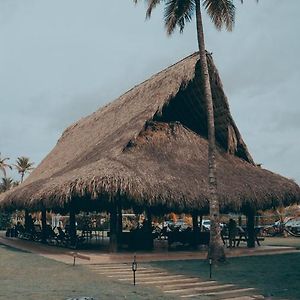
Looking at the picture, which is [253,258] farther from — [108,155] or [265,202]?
[108,155]

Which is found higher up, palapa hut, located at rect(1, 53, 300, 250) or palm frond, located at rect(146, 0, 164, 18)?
palm frond, located at rect(146, 0, 164, 18)

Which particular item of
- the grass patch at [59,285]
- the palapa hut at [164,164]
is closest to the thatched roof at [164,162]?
the palapa hut at [164,164]

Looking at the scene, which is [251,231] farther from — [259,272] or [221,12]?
[221,12]

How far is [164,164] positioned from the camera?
691 inches

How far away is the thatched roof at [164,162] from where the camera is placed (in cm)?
1544

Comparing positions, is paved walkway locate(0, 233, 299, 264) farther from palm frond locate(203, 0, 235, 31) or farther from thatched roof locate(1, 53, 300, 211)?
palm frond locate(203, 0, 235, 31)

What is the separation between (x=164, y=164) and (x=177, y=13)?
5.73 m

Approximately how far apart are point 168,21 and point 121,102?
8821mm

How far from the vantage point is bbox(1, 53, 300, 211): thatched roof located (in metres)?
15.4

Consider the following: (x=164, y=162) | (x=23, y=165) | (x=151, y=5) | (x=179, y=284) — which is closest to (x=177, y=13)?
(x=151, y=5)

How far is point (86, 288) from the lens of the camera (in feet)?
32.7

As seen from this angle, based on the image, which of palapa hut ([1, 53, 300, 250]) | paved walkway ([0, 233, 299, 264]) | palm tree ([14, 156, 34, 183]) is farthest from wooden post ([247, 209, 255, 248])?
palm tree ([14, 156, 34, 183])

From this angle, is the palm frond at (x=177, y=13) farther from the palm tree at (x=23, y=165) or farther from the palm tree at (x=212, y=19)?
the palm tree at (x=23, y=165)

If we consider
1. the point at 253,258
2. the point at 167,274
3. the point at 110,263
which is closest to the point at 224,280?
the point at 167,274
